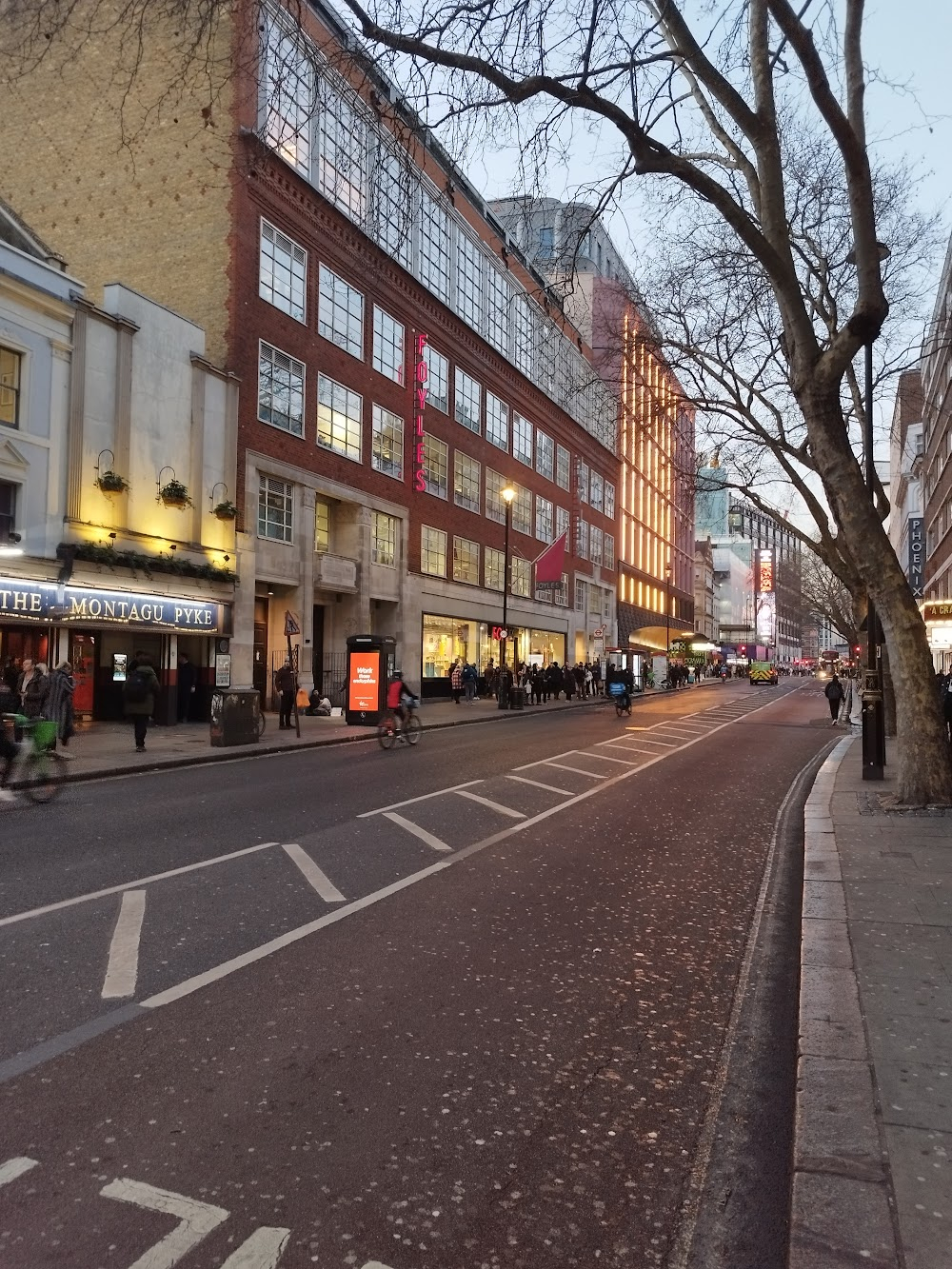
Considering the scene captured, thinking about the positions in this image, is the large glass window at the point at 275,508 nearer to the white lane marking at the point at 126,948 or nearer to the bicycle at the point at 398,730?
the bicycle at the point at 398,730

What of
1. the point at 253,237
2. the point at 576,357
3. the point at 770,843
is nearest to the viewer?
the point at 770,843

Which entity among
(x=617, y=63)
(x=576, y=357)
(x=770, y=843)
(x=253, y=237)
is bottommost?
(x=770, y=843)

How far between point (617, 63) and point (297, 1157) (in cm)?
923

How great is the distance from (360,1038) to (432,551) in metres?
34.0

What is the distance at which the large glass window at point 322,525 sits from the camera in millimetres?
30375

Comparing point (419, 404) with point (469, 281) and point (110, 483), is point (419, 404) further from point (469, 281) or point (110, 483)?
point (110, 483)

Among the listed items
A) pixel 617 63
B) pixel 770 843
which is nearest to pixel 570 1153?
pixel 770 843

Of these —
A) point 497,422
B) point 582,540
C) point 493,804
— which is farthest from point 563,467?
point 493,804

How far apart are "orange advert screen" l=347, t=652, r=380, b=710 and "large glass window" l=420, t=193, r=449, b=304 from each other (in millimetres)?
20002

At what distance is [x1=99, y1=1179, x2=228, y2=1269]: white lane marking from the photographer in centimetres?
250

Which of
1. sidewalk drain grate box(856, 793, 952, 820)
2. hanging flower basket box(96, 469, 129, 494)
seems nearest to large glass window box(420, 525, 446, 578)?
hanging flower basket box(96, 469, 129, 494)

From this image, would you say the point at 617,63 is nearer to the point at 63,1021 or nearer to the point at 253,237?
the point at 63,1021

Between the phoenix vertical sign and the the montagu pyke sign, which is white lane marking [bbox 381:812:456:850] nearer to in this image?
the the montagu pyke sign

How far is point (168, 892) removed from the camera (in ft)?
21.1
